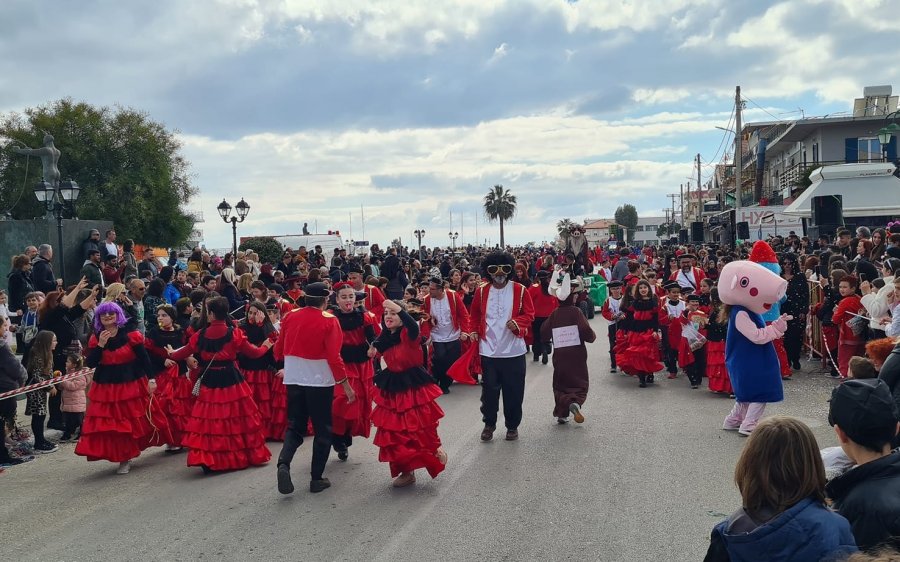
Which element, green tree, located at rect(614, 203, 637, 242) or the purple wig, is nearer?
the purple wig

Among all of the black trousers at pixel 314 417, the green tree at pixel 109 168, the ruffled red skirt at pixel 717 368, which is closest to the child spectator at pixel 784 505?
the black trousers at pixel 314 417

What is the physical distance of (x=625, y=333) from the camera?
11.9 metres

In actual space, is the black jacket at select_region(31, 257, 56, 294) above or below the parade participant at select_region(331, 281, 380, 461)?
above

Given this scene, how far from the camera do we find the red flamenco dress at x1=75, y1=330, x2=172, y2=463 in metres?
7.51

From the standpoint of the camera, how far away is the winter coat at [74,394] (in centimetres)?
895

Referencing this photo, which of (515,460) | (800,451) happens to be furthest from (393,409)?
(800,451)

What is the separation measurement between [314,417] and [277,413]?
84.1 inches

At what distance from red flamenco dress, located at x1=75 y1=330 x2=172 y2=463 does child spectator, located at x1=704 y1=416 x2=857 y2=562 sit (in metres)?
6.52

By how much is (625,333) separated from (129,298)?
7415 millimetres

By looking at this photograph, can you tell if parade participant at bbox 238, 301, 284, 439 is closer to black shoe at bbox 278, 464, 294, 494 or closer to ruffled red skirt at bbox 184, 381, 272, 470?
ruffled red skirt at bbox 184, 381, 272, 470

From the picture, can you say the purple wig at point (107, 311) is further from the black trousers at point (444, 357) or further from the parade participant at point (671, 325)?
the parade participant at point (671, 325)

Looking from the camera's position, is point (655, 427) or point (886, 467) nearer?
point (886, 467)

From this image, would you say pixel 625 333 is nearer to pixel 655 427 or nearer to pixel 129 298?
pixel 655 427

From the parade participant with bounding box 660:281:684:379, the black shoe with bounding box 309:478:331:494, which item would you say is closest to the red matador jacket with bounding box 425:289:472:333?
the parade participant with bounding box 660:281:684:379
